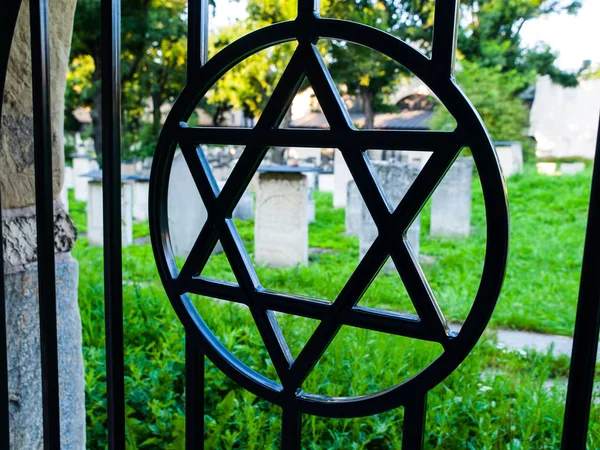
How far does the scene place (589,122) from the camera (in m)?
14.5

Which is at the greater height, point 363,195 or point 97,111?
point 97,111

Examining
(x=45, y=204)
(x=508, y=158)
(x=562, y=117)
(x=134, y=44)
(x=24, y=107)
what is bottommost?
(x=45, y=204)

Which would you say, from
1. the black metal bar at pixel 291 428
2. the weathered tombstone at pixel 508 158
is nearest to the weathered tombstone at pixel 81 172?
the weathered tombstone at pixel 508 158

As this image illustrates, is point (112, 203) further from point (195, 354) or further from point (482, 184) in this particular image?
point (482, 184)

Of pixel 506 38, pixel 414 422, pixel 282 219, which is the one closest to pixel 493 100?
pixel 506 38

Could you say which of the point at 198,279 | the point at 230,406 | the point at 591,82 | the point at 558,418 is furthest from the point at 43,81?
the point at 591,82

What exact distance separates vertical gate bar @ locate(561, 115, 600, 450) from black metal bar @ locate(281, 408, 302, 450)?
280mm

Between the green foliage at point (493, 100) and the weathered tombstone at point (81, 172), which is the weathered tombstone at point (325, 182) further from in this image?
the weathered tombstone at point (81, 172)

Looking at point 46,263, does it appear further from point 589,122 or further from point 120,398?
point 589,122

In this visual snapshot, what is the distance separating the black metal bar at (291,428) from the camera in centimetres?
64

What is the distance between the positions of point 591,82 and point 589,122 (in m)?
1.13

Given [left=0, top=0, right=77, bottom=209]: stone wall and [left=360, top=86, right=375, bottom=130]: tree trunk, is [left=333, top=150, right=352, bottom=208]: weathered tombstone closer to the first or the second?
[left=360, top=86, right=375, bottom=130]: tree trunk

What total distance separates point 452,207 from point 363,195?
6.16 metres

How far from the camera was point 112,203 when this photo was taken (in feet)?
2.40
